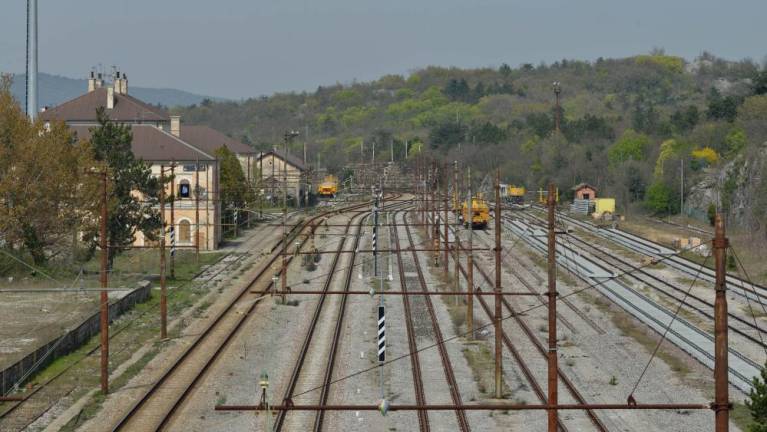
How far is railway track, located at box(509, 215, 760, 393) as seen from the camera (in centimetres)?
2913

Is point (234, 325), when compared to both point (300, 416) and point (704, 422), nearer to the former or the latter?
point (300, 416)

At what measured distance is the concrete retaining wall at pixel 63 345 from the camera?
26.9 metres

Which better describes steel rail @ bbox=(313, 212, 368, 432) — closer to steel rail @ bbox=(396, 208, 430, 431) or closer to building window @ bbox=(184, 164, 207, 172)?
steel rail @ bbox=(396, 208, 430, 431)

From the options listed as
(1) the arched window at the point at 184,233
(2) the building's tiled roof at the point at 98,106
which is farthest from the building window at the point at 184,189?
(2) the building's tiled roof at the point at 98,106

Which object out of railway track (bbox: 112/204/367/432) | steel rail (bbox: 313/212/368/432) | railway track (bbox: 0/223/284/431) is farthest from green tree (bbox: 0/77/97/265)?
railway track (bbox: 0/223/284/431)

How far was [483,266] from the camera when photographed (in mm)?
55875

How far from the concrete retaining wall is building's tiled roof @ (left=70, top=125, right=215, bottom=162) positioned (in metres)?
22.0

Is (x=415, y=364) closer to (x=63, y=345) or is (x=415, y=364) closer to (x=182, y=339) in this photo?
(x=182, y=339)

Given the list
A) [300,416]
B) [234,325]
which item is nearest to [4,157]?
[234,325]

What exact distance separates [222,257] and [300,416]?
35706mm

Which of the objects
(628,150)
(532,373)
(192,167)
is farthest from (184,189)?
(628,150)

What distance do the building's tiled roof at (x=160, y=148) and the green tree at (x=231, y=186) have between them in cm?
384

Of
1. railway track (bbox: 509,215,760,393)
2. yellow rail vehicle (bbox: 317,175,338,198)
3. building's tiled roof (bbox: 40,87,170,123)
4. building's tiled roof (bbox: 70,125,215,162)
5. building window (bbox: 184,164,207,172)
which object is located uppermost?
building's tiled roof (bbox: 40,87,170,123)

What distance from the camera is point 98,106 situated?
8088 cm
